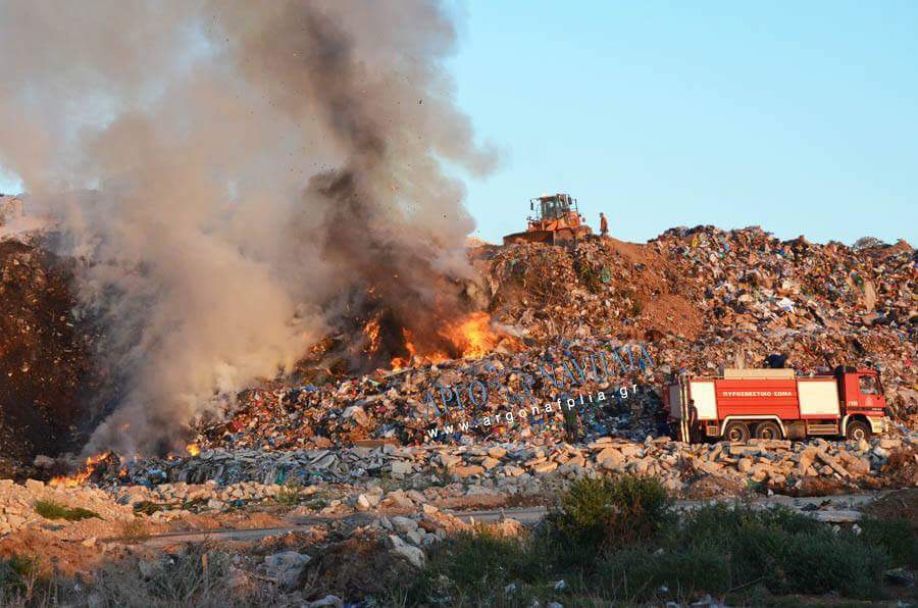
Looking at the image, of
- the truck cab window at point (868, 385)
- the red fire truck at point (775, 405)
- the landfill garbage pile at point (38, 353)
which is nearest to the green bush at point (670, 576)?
the red fire truck at point (775, 405)

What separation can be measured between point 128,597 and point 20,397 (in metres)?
22.6

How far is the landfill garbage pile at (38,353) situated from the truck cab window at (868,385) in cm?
2149

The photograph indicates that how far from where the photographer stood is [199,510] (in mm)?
18125

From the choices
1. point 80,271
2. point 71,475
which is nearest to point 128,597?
point 71,475

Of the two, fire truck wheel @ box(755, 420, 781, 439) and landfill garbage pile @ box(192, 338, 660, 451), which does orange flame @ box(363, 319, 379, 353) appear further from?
fire truck wheel @ box(755, 420, 781, 439)

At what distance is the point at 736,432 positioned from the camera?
24.2 m

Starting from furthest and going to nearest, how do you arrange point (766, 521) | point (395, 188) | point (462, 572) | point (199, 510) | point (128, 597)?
point (395, 188)
point (199, 510)
point (766, 521)
point (462, 572)
point (128, 597)

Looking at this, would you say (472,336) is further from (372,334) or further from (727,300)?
(727,300)

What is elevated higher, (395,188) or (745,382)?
(395,188)

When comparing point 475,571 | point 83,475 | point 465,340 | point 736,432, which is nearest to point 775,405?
point 736,432

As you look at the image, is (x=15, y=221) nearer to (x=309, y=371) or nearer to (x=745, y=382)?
(x=309, y=371)

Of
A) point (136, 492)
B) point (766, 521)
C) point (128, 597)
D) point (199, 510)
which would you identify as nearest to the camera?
point (128, 597)

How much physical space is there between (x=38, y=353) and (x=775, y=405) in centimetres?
2141

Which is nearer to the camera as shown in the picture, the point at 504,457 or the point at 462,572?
the point at 462,572
